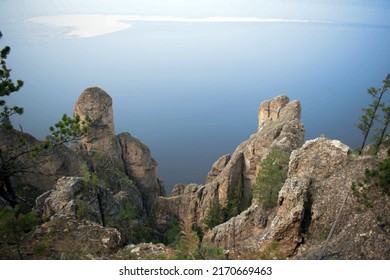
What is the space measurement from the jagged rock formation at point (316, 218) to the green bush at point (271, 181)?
1.90ft

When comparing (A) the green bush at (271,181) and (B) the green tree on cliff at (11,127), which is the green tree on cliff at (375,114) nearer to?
(A) the green bush at (271,181)

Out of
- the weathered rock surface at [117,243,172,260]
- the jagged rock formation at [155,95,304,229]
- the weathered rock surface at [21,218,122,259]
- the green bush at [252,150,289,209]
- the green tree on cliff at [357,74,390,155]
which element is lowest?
the jagged rock formation at [155,95,304,229]

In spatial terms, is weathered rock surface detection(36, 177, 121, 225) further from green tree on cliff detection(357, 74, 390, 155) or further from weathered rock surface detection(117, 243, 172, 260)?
green tree on cliff detection(357, 74, 390, 155)

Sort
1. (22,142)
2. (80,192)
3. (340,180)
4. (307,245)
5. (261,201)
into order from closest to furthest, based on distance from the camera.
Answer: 1. (22,142)
2. (307,245)
3. (340,180)
4. (261,201)
5. (80,192)

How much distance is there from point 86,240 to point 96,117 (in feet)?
105

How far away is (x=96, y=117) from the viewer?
3994cm

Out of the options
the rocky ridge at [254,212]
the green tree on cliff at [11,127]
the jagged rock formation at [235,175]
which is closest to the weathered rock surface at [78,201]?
the rocky ridge at [254,212]

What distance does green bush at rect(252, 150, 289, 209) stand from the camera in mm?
17266

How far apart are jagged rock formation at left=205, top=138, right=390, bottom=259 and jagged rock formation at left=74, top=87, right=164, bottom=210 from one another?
24233 mm

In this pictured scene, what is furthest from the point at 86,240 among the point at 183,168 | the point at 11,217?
the point at 183,168

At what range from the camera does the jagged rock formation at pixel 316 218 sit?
31.0 ft

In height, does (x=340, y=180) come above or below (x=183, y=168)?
above

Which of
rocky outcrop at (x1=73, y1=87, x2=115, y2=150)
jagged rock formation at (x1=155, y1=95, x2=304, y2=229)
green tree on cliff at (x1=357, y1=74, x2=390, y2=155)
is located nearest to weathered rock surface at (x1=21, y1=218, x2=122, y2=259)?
green tree on cliff at (x1=357, y1=74, x2=390, y2=155)

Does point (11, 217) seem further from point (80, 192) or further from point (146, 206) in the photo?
point (146, 206)
